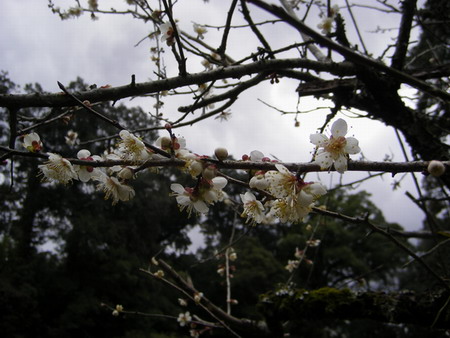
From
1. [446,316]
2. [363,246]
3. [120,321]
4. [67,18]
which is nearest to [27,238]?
[120,321]

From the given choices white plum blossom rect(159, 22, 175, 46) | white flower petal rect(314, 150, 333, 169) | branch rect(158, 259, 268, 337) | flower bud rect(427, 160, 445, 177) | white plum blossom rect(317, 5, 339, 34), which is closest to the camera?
flower bud rect(427, 160, 445, 177)

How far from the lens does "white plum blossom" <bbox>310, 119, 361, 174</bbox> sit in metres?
0.66

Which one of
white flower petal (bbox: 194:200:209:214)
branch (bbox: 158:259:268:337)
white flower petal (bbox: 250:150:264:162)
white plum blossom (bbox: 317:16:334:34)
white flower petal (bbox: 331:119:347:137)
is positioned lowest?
branch (bbox: 158:259:268:337)

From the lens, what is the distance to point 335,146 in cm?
72

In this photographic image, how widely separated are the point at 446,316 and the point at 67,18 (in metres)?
2.92

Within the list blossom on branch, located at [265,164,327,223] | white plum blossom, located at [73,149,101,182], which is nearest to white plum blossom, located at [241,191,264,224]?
blossom on branch, located at [265,164,327,223]

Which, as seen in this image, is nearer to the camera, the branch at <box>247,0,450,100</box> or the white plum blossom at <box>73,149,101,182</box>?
the branch at <box>247,0,450,100</box>

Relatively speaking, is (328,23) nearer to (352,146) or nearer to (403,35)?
(403,35)

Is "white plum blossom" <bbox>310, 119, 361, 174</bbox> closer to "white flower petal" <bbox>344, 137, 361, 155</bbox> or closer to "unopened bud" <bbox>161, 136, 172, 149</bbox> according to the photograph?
"white flower petal" <bbox>344, 137, 361, 155</bbox>

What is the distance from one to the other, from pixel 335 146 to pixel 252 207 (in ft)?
1.00

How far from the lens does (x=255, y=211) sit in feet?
2.89

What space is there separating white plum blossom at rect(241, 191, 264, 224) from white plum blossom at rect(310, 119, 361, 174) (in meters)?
0.24

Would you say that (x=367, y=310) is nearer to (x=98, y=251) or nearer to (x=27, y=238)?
(x=98, y=251)

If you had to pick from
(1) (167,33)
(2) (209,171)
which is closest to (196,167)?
(2) (209,171)
